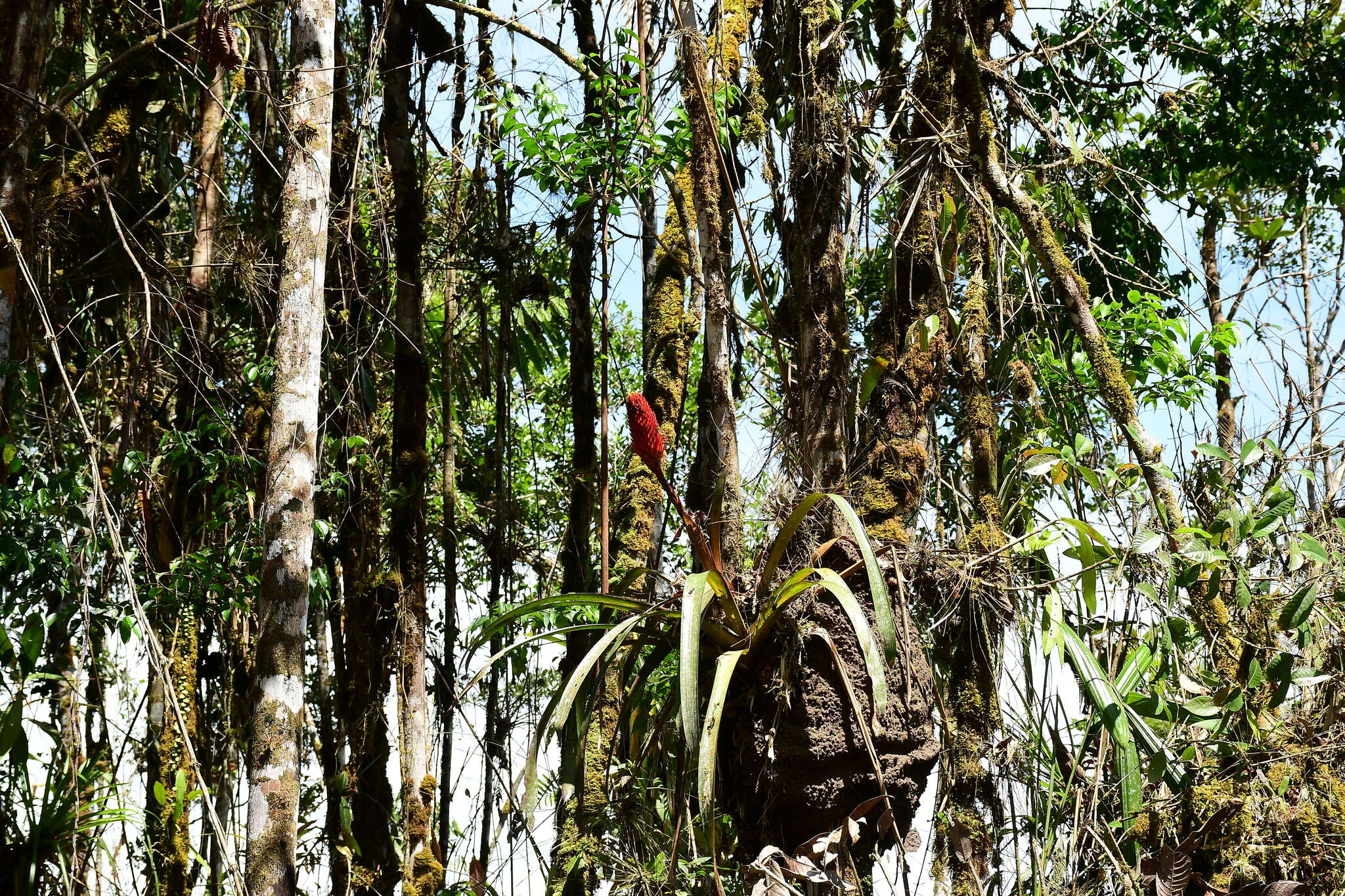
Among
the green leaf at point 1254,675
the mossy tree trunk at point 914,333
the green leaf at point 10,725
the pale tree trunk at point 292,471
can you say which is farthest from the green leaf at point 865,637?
the green leaf at point 10,725

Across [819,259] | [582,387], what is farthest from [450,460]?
[819,259]

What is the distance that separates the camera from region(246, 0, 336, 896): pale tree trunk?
2.92 meters

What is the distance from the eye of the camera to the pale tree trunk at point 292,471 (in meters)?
2.92

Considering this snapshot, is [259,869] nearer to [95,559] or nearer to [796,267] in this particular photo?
[95,559]

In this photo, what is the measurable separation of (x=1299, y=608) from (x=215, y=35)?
3300 millimetres

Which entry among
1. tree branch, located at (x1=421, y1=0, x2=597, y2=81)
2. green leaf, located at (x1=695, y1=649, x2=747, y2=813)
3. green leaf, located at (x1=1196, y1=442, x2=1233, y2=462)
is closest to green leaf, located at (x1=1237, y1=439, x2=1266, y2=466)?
green leaf, located at (x1=1196, y1=442, x2=1233, y2=462)

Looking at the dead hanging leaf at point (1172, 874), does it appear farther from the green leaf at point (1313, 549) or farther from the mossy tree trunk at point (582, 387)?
the mossy tree trunk at point (582, 387)

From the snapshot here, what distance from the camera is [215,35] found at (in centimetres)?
321

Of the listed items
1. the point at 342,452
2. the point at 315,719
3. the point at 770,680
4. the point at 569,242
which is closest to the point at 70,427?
the point at 342,452

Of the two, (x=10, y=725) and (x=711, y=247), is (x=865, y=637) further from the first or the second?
(x=10, y=725)

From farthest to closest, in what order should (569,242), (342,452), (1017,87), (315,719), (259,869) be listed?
(315,719) < (342,452) < (569,242) < (1017,87) < (259,869)

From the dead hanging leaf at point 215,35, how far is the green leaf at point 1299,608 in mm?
3254

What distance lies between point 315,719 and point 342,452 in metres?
2.08

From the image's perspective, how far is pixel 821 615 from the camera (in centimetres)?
246
